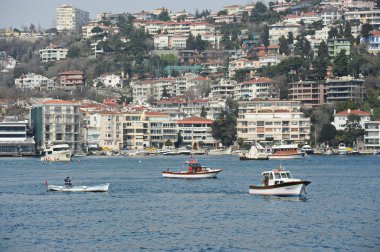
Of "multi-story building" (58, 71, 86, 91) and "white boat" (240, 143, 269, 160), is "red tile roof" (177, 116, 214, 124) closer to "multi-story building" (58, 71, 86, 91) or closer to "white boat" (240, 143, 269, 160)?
"white boat" (240, 143, 269, 160)

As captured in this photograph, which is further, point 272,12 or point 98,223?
point 272,12

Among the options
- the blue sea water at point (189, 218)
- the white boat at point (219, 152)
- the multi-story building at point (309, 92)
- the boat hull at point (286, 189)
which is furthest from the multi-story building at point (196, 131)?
the boat hull at point (286, 189)

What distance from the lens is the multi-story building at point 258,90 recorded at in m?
137

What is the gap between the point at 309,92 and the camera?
130 metres

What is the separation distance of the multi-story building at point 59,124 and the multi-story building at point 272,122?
739 inches

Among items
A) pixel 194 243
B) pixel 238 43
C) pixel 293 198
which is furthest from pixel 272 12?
pixel 194 243

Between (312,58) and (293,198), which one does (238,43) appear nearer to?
(312,58)

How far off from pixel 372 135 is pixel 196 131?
2285cm

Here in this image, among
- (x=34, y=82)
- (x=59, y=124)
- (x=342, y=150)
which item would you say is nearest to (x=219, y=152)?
(x=342, y=150)

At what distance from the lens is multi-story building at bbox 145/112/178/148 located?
430 feet

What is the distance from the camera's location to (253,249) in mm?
32531

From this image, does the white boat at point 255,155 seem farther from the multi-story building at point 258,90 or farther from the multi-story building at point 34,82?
the multi-story building at point 34,82

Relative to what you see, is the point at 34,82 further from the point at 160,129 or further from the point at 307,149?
the point at 307,149

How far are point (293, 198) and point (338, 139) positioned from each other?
71.9 metres
